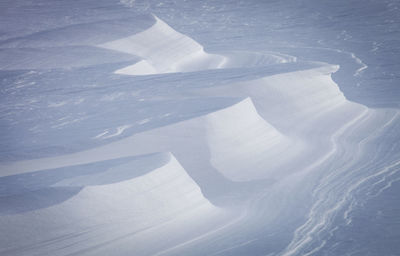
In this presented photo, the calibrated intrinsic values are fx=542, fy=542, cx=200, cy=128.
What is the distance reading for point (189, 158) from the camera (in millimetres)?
1099

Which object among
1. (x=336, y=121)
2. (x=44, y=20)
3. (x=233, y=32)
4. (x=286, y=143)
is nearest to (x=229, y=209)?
(x=286, y=143)

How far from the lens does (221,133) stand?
119cm

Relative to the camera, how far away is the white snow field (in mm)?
813

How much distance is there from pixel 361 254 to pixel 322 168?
0.38m

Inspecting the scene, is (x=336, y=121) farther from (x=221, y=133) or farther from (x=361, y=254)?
(x=361, y=254)

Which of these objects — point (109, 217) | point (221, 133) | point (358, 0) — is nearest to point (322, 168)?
point (221, 133)

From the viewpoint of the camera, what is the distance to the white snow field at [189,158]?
81cm

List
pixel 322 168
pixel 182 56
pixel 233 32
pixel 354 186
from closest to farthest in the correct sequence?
pixel 354 186, pixel 322 168, pixel 182 56, pixel 233 32

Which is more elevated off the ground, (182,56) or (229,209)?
(229,209)

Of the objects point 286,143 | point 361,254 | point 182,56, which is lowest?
point 182,56

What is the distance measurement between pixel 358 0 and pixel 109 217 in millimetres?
2065

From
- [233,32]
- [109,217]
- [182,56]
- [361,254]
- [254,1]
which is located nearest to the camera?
[361,254]

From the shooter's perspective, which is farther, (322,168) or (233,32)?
(233,32)

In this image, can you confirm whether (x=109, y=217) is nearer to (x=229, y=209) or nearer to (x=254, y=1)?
(x=229, y=209)
